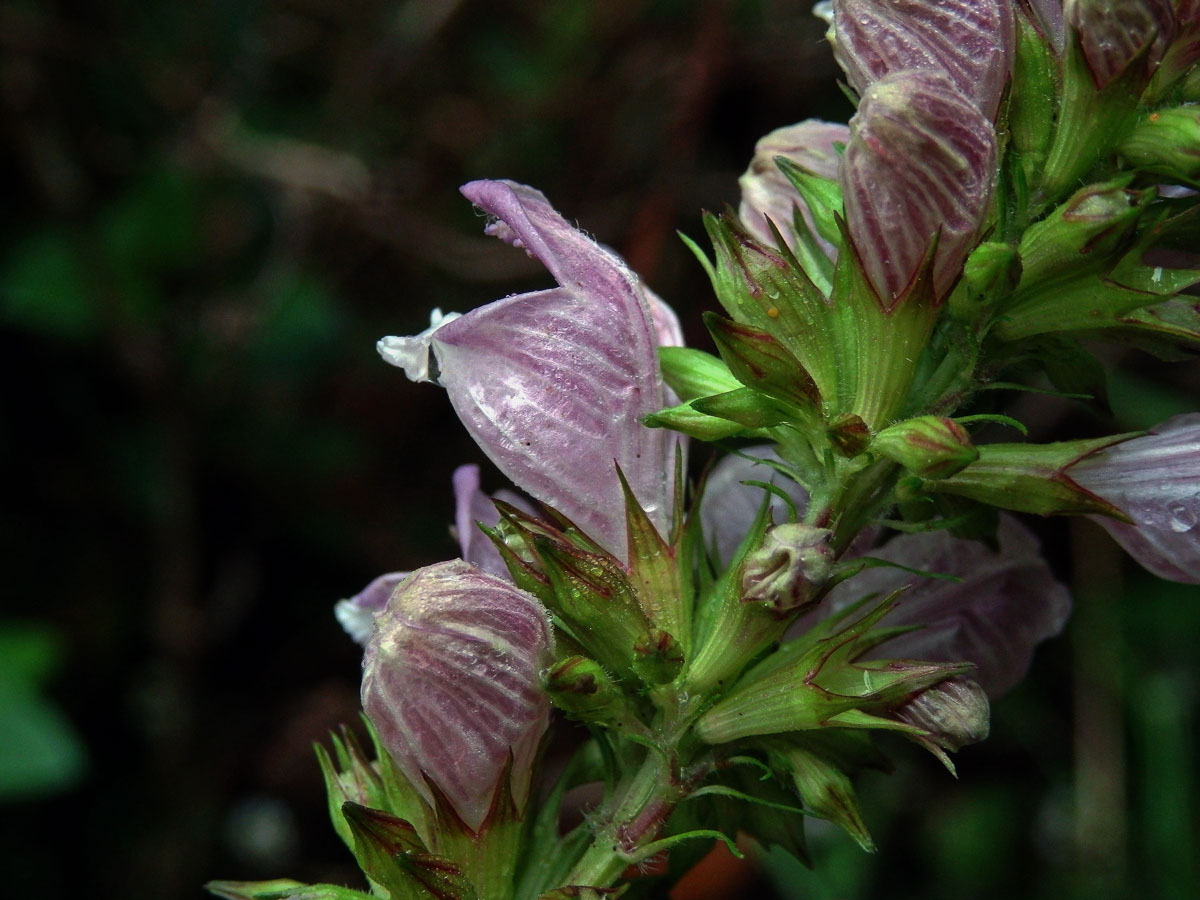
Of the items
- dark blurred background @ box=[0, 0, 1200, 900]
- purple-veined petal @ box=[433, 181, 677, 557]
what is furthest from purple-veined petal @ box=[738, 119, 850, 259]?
dark blurred background @ box=[0, 0, 1200, 900]

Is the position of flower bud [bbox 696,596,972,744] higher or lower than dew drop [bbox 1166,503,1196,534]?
higher

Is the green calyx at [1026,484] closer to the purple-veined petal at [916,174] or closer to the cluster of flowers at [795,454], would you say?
the cluster of flowers at [795,454]

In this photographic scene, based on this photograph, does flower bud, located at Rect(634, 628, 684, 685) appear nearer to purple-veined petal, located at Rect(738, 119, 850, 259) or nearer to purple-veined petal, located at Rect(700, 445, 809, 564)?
purple-veined petal, located at Rect(700, 445, 809, 564)

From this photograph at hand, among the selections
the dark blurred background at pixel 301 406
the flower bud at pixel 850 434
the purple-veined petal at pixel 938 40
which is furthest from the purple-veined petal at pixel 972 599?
the dark blurred background at pixel 301 406

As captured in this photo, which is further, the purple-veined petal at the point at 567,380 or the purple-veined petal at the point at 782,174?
the purple-veined petal at the point at 782,174

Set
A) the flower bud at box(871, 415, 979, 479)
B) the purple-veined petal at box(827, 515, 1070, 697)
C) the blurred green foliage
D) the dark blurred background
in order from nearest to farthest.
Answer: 1. the flower bud at box(871, 415, 979, 479)
2. the purple-veined petal at box(827, 515, 1070, 697)
3. the blurred green foliage
4. the dark blurred background

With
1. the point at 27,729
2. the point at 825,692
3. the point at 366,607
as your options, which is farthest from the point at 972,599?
the point at 27,729
